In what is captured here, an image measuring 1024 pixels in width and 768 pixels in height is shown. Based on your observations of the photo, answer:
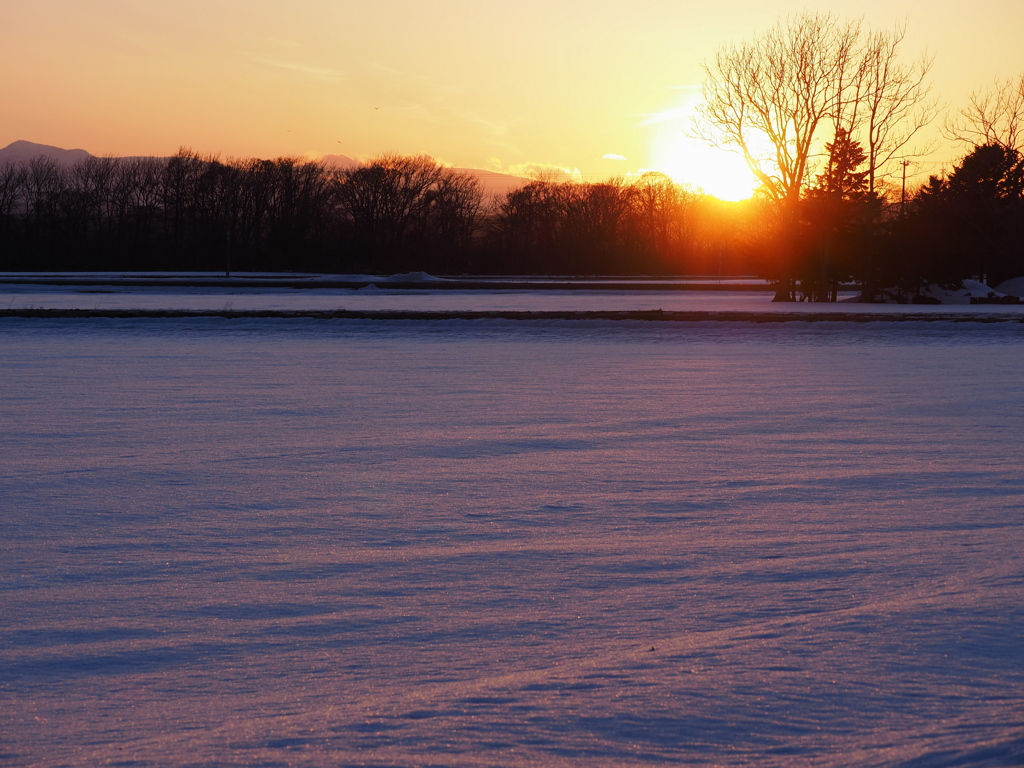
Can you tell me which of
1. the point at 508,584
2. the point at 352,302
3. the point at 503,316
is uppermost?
the point at 352,302

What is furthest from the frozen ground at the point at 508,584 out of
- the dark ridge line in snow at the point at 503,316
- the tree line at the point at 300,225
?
the tree line at the point at 300,225

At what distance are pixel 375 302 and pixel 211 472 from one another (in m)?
28.3

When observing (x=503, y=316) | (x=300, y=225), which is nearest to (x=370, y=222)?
(x=300, y=225)

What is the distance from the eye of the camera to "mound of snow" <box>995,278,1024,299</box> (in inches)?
1900

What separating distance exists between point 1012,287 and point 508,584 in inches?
1994

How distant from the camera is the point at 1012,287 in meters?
49.2

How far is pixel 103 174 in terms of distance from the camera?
95000 millimetres

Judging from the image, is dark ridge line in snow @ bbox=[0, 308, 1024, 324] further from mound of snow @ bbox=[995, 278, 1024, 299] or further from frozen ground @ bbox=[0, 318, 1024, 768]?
mound of snow @ bbox=[995, 278, 1024, 299]

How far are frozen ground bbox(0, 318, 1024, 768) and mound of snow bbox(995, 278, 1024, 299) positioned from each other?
40495mm

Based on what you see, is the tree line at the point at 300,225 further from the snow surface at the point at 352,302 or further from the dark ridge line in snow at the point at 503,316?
the dark ridge line in snow at the point at 503,316

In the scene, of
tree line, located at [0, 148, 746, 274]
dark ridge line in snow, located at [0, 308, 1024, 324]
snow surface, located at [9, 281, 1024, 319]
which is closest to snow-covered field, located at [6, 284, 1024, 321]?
snow surface, located at [9, 281, 1024, 319]

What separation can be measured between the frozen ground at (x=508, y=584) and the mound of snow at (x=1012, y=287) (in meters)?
40.5

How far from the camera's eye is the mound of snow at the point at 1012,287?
48.2m

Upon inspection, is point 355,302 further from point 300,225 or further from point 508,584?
point 300,225
